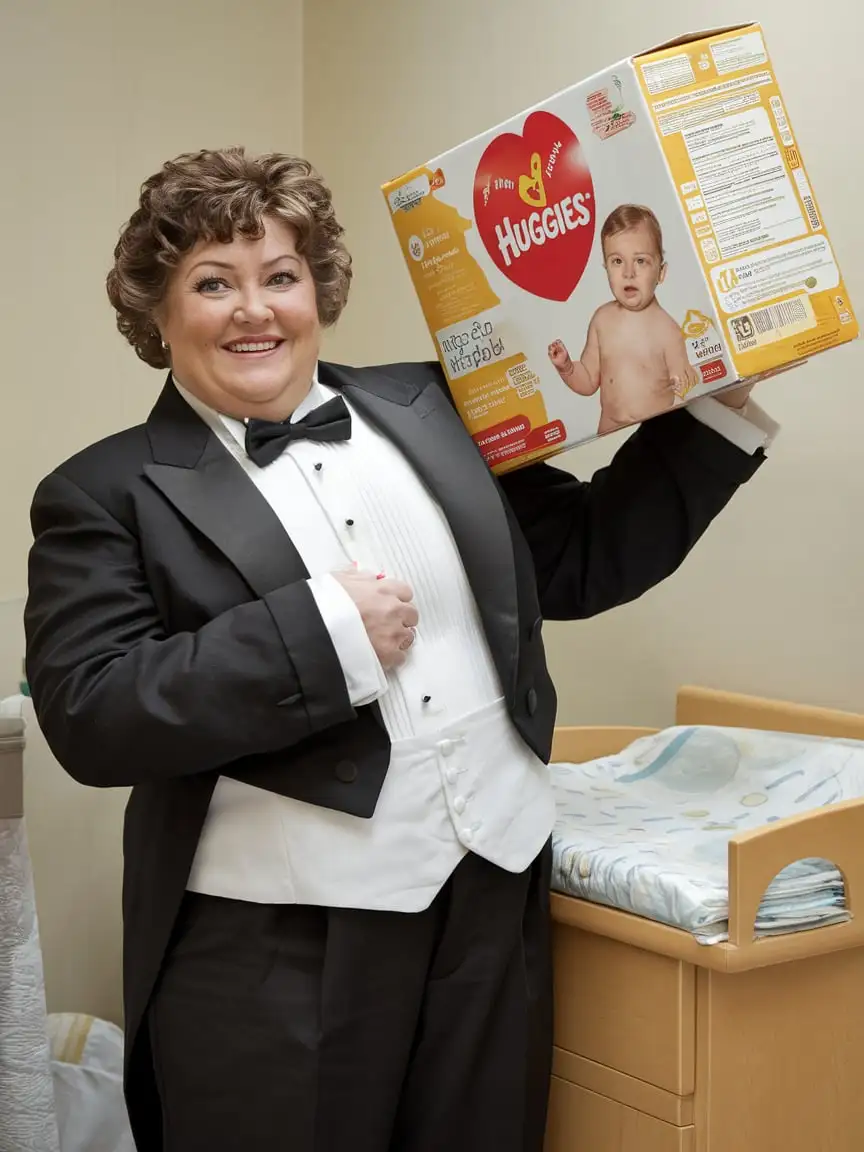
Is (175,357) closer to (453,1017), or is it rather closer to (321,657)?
(321,657)

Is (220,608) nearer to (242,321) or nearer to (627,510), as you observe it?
(242,321)

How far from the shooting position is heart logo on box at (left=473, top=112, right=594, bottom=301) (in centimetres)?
153

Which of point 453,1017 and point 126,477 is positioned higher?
point 126,477

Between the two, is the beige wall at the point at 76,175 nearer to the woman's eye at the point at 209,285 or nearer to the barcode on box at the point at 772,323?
the woman's eye at the point at 209,285

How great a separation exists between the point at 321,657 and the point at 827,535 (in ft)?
3.10

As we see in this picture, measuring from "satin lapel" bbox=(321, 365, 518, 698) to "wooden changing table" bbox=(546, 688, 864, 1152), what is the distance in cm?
34

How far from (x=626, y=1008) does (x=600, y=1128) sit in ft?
0.52

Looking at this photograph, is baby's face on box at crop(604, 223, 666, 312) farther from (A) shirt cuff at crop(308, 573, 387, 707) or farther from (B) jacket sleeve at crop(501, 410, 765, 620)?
(A) shirt cuff at crop(308, 573, 387, 707)

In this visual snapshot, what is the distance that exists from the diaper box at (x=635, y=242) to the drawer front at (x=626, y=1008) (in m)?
0.60

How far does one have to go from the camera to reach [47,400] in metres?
2.55

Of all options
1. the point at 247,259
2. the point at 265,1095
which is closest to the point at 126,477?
the point at 247,259

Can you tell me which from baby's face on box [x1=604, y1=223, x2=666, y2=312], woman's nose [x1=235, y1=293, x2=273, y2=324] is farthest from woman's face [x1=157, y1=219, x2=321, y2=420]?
baby's face on box [x1=604, y1=223, x2=666, y2=312]

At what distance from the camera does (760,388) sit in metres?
2.12

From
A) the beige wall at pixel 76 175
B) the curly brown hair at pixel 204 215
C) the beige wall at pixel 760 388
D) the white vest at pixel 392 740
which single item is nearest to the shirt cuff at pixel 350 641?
the white vest at pixel 392 740
